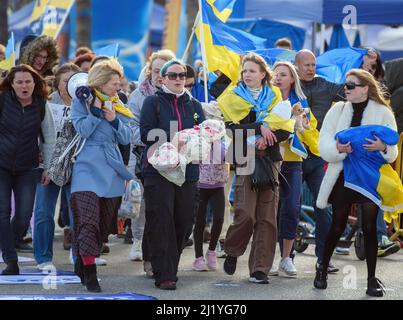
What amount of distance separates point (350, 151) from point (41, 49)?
429 cm

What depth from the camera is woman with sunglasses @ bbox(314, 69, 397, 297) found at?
8.71 meters

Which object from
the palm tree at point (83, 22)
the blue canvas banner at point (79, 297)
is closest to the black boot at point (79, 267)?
the blue canvas banner at point (79, 297)

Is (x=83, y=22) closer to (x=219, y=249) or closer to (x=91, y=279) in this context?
(x=219, y=249)

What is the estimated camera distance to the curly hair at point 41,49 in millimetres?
11547

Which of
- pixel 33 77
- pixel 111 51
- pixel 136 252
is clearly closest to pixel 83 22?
pixel 111 51

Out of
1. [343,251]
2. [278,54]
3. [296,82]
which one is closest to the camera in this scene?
[296,82]

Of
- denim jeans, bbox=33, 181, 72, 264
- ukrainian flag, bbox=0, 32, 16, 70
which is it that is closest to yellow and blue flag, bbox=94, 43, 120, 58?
ukrainian flag, bbox=0, 32, 16, 70

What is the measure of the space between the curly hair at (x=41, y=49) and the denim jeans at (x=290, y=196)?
327 cm

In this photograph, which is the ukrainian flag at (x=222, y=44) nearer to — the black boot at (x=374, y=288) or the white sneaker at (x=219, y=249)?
the white sneaker at (x=219, y=249)

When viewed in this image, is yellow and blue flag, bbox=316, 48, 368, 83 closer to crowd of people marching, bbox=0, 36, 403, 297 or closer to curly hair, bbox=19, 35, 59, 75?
crowd of people marching, bbox=0, 36, 403, 297

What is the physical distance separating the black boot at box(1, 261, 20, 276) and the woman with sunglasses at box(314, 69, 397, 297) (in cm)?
267

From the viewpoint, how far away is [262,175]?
9180 millimetres

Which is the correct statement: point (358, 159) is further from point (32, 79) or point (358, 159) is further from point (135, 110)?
point (32, 79)
